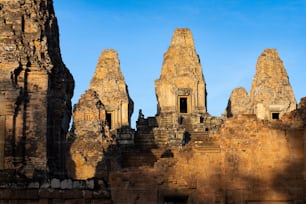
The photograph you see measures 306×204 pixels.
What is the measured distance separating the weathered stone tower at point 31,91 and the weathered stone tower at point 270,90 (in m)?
26.1

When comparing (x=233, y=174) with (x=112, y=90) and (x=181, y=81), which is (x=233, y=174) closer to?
(x=181, y=81)

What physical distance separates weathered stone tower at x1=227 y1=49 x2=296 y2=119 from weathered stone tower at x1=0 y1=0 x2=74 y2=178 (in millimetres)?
26078

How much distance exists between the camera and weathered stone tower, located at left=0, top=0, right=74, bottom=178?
15.5 m

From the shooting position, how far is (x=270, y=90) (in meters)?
42.0

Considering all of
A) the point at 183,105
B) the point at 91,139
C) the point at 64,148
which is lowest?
the point at 64,148

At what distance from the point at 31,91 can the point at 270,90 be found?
27.8 meters

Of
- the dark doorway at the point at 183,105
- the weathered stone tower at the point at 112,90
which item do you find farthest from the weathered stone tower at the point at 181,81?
the weathered stone tower at the point at 112,90

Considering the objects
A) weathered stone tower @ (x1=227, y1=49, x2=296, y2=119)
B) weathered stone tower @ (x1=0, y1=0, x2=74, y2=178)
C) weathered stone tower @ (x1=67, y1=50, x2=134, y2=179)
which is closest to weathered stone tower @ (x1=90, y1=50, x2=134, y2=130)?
weathered stone tower @ (x1=67, y1=50, x2=134, y2=179)

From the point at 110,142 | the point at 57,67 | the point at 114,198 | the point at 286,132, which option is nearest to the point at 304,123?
the point at 286,132

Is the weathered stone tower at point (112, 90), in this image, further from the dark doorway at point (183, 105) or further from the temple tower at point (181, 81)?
the dark doorway at point (183, 105)

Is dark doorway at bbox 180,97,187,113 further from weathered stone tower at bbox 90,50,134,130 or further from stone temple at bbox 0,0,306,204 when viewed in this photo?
stone temple at bbox 0,0,306,204

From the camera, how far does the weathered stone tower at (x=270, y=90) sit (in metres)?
41.7

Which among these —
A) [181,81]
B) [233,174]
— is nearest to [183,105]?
[181,81]

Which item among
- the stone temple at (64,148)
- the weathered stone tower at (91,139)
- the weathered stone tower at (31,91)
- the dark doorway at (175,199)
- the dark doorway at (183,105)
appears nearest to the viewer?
the stone temple at (64,148)
